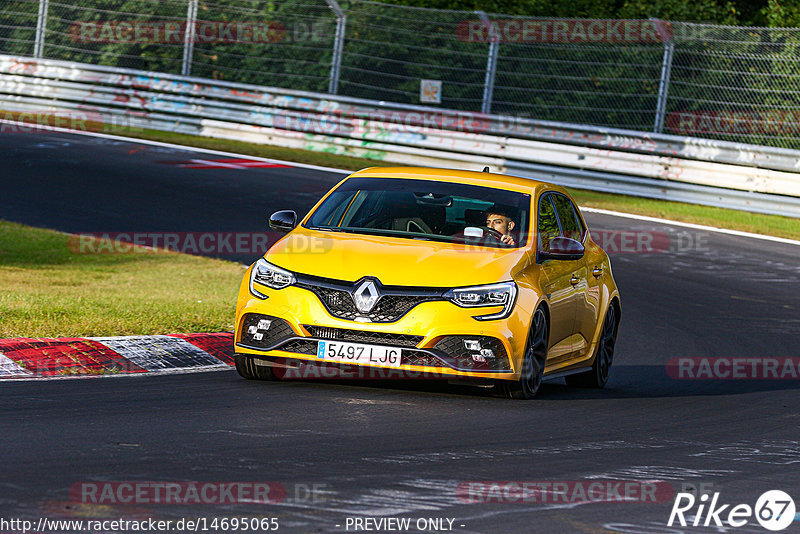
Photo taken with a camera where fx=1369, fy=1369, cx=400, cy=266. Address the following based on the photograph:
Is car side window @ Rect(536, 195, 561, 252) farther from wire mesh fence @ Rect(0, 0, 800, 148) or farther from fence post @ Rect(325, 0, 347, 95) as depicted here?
fence post @ Rect(325, 0, 347, 95)

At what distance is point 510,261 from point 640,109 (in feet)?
49.3

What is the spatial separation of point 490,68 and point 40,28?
32.5 feet

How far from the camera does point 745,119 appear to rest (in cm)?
2242

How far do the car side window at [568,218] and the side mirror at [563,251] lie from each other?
99 cm

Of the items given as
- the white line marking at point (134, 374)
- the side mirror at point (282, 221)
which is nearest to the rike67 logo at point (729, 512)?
the side mirror at point (282, 221)

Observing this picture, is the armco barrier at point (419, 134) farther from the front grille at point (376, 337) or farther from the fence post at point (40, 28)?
the front grille at point (376, 337)

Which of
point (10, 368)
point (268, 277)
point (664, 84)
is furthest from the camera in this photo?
point (664, 84)

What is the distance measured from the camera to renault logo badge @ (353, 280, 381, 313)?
8633mm

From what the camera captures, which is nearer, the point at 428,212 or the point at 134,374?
the point at 134,374

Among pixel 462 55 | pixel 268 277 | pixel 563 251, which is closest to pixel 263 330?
pixel 268 277

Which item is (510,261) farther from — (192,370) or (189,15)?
(189,15)

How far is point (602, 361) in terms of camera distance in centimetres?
1093

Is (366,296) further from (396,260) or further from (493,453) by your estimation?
(493,453)

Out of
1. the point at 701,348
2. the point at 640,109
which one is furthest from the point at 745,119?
the point at 701,348
